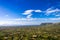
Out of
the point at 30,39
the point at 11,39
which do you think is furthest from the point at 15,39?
the point at 30,39

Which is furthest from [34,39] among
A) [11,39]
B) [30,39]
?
[11,39]

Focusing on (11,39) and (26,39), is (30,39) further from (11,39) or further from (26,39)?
(11,39)

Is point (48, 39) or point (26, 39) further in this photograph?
point (26, 39)

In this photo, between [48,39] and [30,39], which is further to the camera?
[30,39]

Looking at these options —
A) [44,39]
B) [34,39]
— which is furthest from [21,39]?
[44,39]

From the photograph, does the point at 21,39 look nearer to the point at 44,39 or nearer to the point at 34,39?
the point at 34,39

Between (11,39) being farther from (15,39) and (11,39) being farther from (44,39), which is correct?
(44,39)

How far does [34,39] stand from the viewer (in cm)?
6681

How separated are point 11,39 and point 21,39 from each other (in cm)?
572

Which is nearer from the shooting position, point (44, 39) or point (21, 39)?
point (44, 39)

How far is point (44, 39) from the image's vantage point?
63156mm

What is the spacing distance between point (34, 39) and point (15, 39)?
34.9 feet

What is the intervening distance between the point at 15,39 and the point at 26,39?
6.25 meters

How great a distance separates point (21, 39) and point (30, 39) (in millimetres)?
5138
